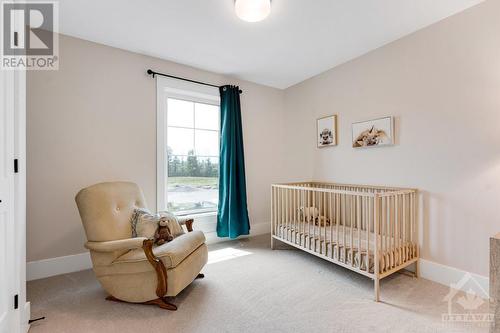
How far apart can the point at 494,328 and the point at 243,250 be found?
2.29 m

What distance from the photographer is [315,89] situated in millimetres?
3328

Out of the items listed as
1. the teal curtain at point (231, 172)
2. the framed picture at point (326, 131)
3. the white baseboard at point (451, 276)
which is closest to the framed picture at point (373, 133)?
the framed picture at point (326, 131)

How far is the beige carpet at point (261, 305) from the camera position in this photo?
1536 millimetres

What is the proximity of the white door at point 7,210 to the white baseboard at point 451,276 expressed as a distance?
313 centimetres

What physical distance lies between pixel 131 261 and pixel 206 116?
7.06 feet

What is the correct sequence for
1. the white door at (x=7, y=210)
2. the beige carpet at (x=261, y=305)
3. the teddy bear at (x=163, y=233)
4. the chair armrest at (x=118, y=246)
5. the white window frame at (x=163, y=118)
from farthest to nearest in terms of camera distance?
the white window frame at (x=163, y=118), the teddy bear at (x=163, y=233), the chair armrest at (x=118, y=246), the beige carpet at (x=261, y=305), the white door at (x=7, y=210)

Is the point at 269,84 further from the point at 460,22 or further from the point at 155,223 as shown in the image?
the point at 155,223

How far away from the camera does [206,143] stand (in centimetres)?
331

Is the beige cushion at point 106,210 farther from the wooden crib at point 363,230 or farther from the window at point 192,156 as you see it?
the wooden crib at point 363,230

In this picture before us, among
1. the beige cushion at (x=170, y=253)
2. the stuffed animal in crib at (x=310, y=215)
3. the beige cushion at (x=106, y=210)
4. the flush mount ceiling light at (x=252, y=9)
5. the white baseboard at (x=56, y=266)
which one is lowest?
the white baseboard at (x=56, y=266)

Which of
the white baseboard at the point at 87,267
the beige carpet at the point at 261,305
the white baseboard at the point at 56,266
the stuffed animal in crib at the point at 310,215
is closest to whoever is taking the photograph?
the beige carpet at the point at 261,305

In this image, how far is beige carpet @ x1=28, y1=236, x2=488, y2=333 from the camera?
1536 mm

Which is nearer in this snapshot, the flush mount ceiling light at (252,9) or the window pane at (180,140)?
the flush mount ceiling light at (252,9)

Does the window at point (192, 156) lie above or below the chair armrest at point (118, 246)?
above
